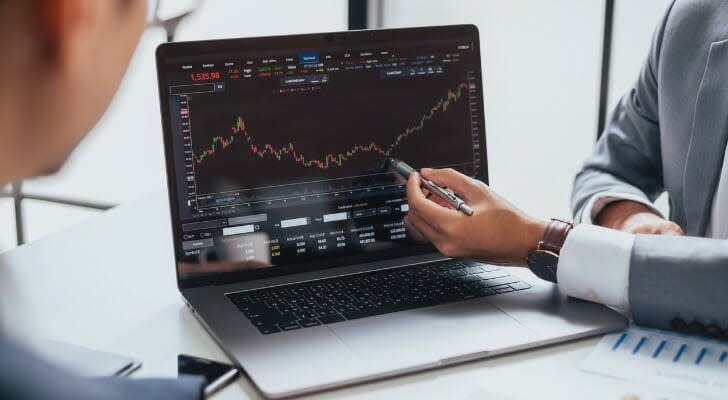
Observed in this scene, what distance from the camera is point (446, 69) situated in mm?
1262

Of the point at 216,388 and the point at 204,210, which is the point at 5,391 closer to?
the point at 216,388

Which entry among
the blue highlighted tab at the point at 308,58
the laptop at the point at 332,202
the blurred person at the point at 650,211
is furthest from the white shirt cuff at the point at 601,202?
the blue highlighted tab at the point at 308,58

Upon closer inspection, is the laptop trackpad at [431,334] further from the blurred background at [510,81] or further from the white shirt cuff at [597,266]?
the blurred background at [510,81]

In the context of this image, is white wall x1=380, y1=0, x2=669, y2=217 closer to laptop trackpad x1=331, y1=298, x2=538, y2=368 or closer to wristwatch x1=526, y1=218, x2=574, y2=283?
wristwatch x1=526, y1=218, x2=574, y2=283

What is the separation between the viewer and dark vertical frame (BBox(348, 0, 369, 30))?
297cm

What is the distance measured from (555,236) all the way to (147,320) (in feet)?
1.80

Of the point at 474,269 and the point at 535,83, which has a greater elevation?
the point at 535,83

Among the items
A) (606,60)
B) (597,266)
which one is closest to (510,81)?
(606,60)

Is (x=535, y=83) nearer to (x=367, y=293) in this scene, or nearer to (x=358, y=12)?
(x=358, y=12)

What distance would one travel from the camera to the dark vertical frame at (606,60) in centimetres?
247

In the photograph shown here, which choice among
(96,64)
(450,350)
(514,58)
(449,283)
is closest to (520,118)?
(514,58)

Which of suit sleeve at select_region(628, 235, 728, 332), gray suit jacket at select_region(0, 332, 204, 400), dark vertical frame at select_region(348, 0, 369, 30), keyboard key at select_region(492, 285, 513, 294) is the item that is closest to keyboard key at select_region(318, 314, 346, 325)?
keyboard key at select_region(492, 285, 513, 294)

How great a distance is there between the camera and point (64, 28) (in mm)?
378

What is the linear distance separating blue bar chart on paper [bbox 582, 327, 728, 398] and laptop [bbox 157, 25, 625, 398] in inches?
1.6
